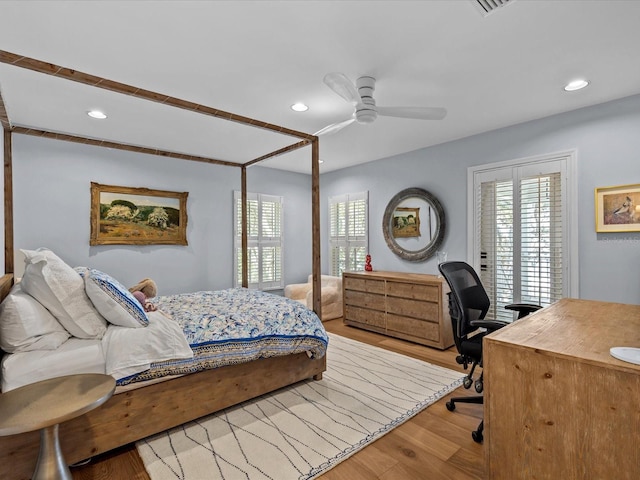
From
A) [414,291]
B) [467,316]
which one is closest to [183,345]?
[467,316]

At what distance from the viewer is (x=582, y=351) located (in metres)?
1.37

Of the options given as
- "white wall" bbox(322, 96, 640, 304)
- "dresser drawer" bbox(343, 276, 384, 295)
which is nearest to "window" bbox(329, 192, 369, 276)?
"dresser drawer" bbox(343, 276, 384, 295)

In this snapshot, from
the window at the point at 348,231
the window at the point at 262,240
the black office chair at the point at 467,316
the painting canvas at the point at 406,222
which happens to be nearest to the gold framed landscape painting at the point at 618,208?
the black office chair at the point at 467,316

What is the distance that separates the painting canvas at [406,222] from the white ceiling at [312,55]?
1500mm

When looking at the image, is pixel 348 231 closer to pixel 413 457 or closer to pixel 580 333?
pixel 413 457

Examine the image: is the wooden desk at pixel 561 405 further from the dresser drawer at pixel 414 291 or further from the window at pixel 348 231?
the window at pixel 348 231

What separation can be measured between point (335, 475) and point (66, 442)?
4.87 ft

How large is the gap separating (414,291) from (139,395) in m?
3.09

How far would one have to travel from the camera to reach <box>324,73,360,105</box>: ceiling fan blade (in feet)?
7.09

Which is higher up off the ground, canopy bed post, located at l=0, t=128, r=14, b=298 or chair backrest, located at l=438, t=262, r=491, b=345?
canopy bed post, located at l=0, t=128, r=14, b=298

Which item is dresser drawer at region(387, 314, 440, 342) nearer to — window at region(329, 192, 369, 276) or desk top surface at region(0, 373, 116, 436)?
window at region(329, 192, 369, 276)

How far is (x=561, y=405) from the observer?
4.42 ft

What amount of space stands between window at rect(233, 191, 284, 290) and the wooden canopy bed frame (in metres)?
2.77

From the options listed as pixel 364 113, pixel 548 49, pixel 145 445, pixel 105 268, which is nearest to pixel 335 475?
pixel 145 445
